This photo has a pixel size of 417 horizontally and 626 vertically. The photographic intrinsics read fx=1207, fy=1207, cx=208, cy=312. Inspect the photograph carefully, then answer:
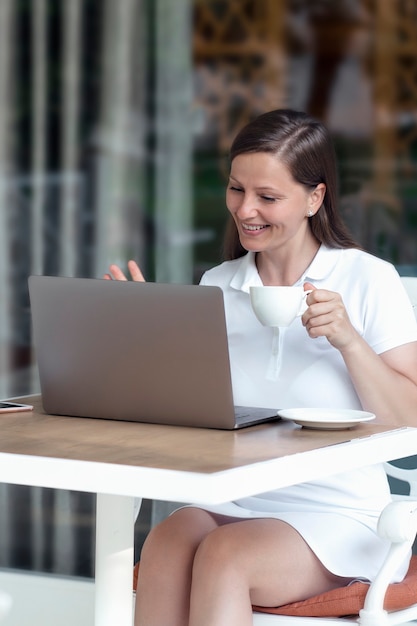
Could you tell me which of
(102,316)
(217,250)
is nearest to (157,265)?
(217,250)

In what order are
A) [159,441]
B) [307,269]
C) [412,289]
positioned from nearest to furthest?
[159,441]
[307,269]
[412,289]

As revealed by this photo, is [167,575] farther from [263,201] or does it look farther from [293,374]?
[263,201]

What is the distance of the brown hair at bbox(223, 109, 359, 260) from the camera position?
2.03 metres

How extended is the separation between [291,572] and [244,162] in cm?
70

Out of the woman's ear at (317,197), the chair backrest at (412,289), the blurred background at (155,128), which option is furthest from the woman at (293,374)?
the blurred background at (155,128)

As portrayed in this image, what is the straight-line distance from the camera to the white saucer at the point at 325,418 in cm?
162

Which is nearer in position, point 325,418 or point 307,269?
point 325,418

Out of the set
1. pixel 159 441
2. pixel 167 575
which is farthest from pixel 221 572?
pixel 159 441

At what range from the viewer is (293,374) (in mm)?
1956

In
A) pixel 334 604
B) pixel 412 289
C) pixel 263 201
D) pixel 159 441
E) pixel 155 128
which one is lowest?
pixel 334 604

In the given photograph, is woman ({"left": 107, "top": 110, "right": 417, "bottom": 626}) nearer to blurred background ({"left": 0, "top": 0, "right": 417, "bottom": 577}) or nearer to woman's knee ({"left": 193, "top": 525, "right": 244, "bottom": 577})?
woman's knee ({"left": 193, "top": 525, "right": 244, "bottom": 577})

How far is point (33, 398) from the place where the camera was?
197cm

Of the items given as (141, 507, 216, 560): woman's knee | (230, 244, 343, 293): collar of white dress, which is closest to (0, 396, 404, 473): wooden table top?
(141, 507, 216, 560): woman's knee

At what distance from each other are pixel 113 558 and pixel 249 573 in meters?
0.20
